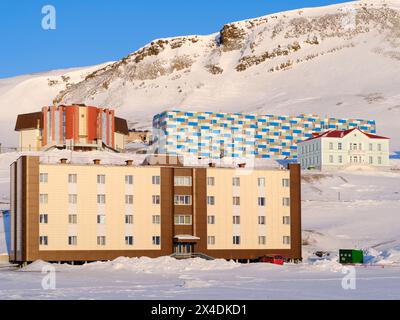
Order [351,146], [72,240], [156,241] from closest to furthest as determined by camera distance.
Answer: [72,240]
[156,241]
[351,146]

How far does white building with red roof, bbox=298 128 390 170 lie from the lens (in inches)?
5497

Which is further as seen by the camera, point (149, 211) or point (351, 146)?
point (351, 146)

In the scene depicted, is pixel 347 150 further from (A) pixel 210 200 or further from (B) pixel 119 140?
(A) pixel 210 200

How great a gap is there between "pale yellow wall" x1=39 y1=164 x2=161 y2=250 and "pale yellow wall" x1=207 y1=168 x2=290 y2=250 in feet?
19.1

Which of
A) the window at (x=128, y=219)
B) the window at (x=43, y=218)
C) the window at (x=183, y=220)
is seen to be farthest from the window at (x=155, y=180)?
the window at (x=43, y=218)

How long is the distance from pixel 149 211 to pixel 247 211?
9633 millimetres

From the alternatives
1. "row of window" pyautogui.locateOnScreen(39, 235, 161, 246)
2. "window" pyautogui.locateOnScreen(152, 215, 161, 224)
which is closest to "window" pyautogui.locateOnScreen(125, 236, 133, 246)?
"row of window" pyautogui.locateOnScreen(39, 235, 161, 246)

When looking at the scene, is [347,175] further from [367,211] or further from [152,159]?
[152,159]

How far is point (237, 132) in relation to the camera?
590ft

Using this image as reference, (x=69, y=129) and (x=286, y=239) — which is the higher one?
(x=69, y=129)

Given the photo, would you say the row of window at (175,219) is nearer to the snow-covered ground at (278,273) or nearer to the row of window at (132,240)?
the row of window at (132,240)

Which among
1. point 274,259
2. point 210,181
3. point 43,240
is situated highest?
point 210,181

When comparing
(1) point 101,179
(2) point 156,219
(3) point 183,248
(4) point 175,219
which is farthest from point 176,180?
(1) point 101,179
